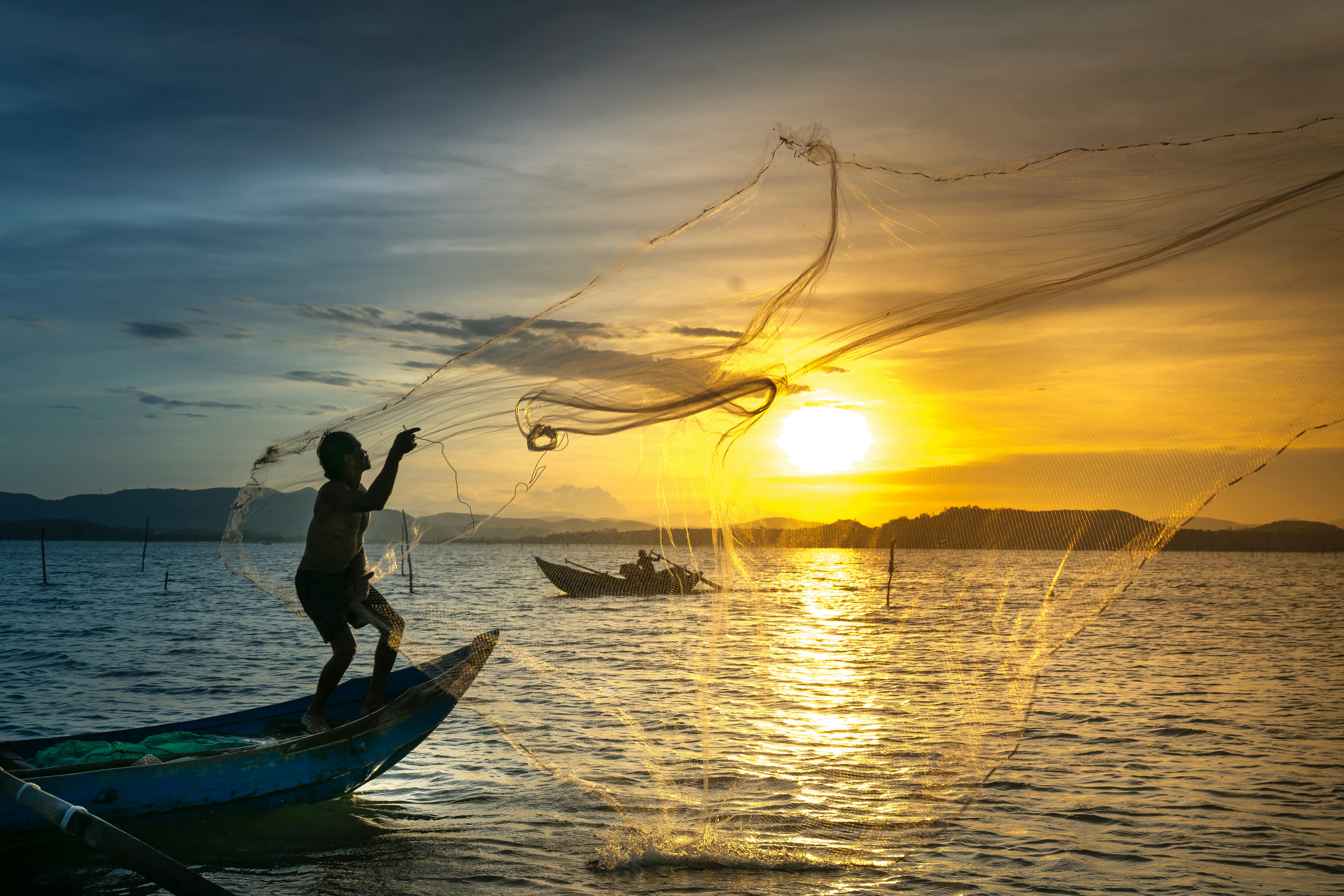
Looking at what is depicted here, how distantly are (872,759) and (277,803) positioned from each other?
658 centimetres

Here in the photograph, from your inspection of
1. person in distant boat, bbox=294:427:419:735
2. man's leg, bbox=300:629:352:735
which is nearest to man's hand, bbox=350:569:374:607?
person in distant boat, bbox=294:427:419:735

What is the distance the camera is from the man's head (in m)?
6.95

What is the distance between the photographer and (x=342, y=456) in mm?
6949

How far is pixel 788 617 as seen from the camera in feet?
109

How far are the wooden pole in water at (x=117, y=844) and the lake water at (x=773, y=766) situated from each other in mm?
1512

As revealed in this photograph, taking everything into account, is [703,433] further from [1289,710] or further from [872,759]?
[1289,710]

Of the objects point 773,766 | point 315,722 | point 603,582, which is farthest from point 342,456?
point 603,582

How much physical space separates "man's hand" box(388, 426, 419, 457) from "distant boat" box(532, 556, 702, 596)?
31.4 m

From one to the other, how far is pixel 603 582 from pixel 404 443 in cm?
3680

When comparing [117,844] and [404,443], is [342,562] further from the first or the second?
[117,844]

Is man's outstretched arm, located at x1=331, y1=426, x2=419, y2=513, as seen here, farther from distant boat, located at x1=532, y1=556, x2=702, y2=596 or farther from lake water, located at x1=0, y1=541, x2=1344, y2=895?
distant boat, located at x1=532, y1=556, x2=702, y2=596

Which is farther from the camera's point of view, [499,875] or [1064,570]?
[499,875]

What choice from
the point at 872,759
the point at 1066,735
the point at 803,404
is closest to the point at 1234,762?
the point at 1066,735

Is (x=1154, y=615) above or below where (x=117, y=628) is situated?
above
